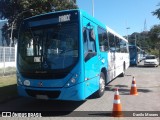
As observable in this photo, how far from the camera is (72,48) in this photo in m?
7.78

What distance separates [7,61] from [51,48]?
14124mm

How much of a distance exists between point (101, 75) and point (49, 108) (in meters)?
2.59

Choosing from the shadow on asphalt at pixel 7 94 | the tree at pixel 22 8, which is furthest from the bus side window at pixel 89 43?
the tree at pixel 22 8

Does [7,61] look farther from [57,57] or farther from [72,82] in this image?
[72,82]

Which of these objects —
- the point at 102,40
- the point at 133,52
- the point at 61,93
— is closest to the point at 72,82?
the point at 61,93

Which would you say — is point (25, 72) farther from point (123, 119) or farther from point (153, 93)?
point (153, 93)

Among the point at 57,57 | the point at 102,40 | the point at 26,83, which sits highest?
the point at 102,40

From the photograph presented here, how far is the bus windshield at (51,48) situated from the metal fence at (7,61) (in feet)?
38.5

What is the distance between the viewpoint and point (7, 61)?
69.2 ft

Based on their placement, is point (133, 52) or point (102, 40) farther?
point (133, 52)

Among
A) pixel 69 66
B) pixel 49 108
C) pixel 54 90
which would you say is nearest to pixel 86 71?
pixel 69 66

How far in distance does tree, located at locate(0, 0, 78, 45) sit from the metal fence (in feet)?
9.26

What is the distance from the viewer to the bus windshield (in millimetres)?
7711

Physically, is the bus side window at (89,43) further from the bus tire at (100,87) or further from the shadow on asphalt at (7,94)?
the shadow on asphalt at (7,94)
